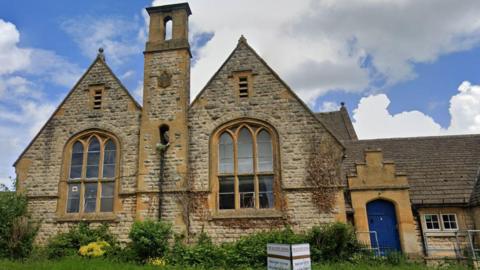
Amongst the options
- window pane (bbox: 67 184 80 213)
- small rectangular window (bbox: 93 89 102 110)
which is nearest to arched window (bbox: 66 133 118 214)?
window pane (bbox: 67 184 80 213)

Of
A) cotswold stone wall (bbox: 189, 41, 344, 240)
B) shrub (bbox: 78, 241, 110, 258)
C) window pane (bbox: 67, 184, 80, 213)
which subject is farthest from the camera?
window pane (bbox: 67, 184, 80, 213)

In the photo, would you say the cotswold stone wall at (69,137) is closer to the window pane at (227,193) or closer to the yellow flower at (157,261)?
the yellow flower at (157,261)

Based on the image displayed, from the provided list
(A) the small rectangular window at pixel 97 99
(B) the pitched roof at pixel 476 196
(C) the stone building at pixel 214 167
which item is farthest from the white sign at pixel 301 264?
(A) the small rectangular window at pixel 97 99

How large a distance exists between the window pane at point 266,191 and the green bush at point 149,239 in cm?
387

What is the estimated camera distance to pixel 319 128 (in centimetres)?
1490

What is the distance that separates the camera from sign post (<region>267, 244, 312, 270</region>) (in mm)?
7242

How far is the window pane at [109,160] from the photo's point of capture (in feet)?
52.0

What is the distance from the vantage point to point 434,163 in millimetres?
17516

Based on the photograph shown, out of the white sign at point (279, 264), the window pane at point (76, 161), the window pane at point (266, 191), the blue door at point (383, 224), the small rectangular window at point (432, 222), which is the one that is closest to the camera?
the white sign at point (279, 264)

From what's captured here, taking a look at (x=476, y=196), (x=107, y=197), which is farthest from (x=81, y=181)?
(x=476, y=196)

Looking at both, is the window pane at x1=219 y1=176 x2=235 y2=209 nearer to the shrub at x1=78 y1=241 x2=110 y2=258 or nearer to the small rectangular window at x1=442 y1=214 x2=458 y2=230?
the shrub at x1=78 y1=241 x2=110 y2=258

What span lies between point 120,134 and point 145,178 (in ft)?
8.13

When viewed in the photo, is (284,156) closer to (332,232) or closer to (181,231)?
(332,232)

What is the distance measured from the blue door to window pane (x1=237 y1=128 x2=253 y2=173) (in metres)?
5.30
